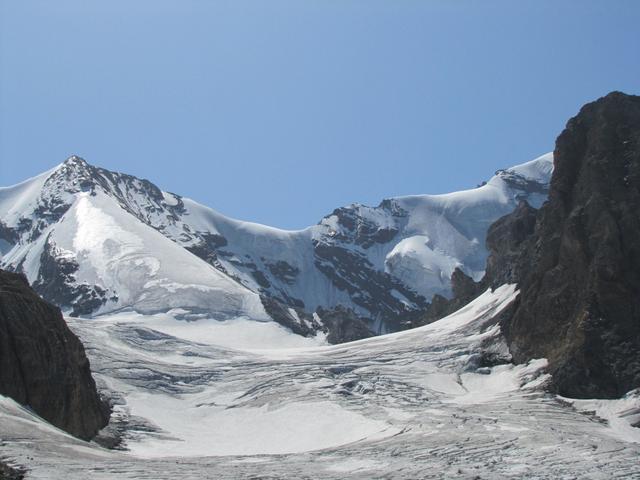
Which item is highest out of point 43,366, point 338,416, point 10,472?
point 43,366

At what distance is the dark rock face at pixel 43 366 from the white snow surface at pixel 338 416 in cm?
386

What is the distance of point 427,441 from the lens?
2080 inches

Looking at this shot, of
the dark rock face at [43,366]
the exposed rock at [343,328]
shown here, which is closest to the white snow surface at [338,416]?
the dark rock face at [43,366]

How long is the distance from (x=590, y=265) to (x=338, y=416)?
991 inches

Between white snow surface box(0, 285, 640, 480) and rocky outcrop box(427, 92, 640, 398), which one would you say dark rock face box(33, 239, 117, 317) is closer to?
white snow surface box(0, 285, 640, 480)

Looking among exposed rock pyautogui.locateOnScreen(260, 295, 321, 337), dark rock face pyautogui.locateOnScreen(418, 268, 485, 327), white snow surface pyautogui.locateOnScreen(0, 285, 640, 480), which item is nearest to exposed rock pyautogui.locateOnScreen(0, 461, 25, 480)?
white snow surface pyautogui.locateOnScreen(0, 285, 640, 480)

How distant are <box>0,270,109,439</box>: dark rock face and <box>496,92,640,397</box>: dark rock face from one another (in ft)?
116

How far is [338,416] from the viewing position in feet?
227

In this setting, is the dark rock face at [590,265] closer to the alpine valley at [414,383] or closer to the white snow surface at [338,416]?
the alpine valley at [414,383]

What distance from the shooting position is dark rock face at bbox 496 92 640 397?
68875 millimetres

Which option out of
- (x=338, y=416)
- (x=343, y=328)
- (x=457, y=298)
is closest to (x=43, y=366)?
(x=338, y=416)

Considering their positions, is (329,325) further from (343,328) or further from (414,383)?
(414,383)

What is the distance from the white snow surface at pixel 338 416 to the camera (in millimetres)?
40938

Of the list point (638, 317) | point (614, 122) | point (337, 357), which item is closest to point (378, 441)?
point (638, 317)
